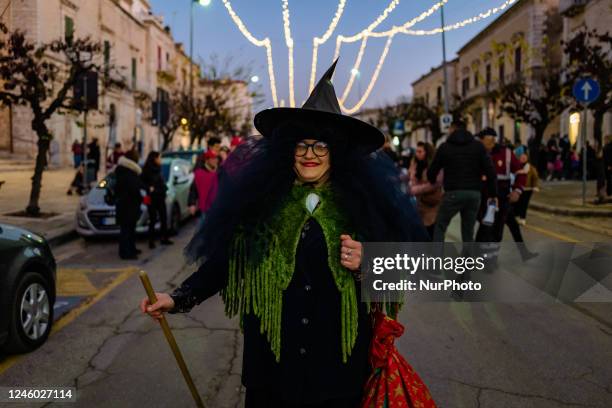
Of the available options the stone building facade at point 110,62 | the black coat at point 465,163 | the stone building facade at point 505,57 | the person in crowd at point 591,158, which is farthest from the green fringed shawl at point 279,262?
the stone building facade at point 505,57

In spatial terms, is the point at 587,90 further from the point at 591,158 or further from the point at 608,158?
the point at 591,158

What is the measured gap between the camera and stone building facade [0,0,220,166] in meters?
19.1

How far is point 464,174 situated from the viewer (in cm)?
707

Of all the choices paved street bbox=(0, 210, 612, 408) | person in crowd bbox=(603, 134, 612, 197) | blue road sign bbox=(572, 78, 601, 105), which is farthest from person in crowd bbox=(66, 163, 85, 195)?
person in crowd bbox=(603, 134, 612, 197)

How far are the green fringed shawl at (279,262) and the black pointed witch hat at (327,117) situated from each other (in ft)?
0.84

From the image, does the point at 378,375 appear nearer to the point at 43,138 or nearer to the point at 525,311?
the point at 525,311

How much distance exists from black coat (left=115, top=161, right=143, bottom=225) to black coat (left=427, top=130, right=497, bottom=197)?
472 cm

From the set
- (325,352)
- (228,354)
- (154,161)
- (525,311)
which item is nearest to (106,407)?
(228,354)

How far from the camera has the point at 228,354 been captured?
15.7 feet

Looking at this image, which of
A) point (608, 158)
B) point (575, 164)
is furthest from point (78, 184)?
point (575, 164)

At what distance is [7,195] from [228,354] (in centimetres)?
1406

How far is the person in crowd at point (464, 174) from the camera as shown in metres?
7.07

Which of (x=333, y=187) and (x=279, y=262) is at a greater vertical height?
(x=333, y=187)

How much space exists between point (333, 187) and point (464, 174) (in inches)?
196
